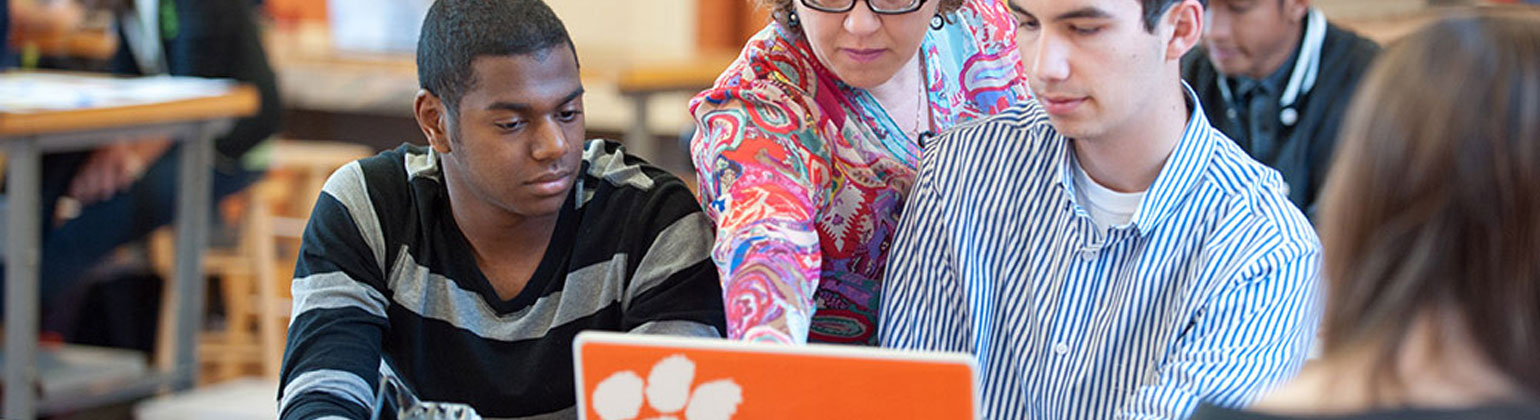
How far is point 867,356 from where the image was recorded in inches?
47.0

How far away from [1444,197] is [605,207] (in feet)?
2.99

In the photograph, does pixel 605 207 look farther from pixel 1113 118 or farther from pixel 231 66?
pixel 231 66

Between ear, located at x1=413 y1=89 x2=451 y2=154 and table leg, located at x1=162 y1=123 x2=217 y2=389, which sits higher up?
ear, located at x1=413 y1=89 x2=451 y2=154

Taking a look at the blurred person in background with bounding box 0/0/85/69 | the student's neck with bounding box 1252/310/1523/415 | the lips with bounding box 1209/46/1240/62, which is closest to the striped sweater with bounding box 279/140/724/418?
the student's neck with bounding box 1252/310/1523/415

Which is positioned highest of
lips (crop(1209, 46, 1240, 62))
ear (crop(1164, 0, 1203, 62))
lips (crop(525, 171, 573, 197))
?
ear (crop(1164, 0, 1203, 62))

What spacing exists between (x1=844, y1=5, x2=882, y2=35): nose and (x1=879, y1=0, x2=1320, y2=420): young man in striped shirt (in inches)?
5.4

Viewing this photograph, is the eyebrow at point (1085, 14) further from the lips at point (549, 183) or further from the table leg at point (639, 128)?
the table leg at point (639, 128)

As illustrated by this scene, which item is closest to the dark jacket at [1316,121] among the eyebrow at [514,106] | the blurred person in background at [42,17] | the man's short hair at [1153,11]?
the man's short hair at [1153,11]

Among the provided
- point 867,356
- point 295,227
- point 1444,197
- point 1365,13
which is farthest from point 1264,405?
A: point 295,227

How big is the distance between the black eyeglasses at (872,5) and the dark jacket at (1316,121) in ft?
4.07

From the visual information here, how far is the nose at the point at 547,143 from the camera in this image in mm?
1564

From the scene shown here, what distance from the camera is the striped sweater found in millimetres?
1603

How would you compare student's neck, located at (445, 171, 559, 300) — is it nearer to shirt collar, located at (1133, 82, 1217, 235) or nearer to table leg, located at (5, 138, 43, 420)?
shirt collar, located at (1133, 82, 1217, 235)

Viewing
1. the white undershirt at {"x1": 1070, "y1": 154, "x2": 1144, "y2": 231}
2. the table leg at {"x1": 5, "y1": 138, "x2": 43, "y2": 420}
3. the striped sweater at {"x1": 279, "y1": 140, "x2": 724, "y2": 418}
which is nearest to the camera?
the white undershirt at {"x1": 1070, "y1": 154, "x2": 1144, "y2": 231}
